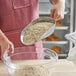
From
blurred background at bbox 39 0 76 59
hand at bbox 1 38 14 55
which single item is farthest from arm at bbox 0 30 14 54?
blurred background at bbox 39 0 76 59

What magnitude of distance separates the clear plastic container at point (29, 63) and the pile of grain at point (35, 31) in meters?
0.06

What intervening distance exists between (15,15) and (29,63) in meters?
0.43

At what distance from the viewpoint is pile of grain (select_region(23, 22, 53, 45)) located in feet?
3.79

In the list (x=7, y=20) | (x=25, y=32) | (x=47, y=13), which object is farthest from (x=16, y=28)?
(x=47, y=13)

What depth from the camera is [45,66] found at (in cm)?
92

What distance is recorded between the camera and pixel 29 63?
3.57 ft

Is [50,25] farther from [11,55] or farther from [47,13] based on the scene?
[47,13]

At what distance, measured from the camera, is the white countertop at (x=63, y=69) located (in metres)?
1.06

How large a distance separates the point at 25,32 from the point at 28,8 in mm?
264

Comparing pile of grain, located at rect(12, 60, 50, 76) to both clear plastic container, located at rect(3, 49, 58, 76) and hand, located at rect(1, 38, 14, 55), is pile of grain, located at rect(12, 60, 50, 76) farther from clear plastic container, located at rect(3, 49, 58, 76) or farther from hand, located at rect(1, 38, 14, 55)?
hand, located at rect(1, 38, 14, 55)

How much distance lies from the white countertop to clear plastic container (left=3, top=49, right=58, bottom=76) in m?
0.05

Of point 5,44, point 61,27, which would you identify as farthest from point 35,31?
point 61,27

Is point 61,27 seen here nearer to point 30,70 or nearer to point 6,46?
point 6,46

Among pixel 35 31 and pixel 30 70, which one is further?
pixel 35 31
